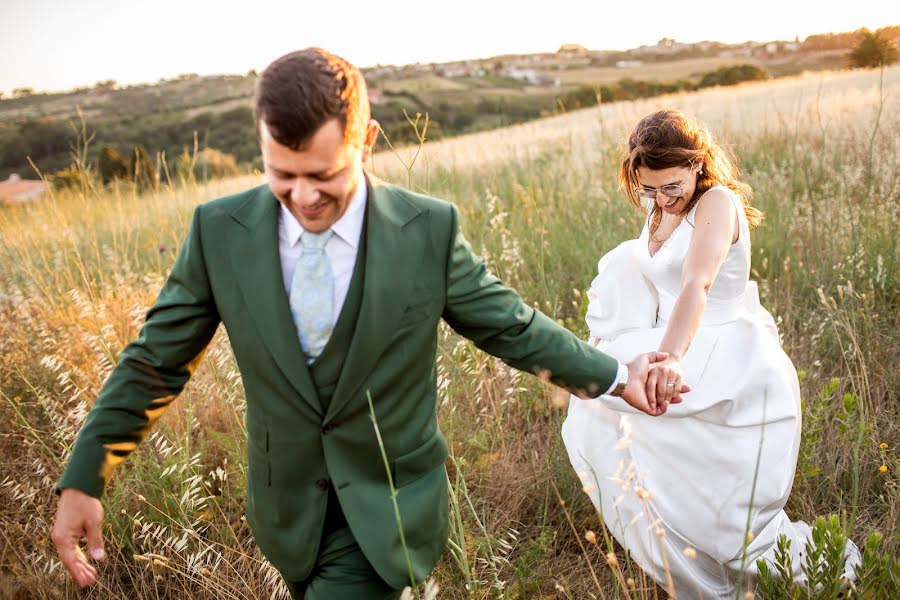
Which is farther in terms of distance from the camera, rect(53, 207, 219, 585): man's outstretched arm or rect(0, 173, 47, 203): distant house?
rect(0, 173, 47, 203): distant house

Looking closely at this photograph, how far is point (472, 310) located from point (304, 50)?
711 millimetres

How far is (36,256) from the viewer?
5355 millimetres

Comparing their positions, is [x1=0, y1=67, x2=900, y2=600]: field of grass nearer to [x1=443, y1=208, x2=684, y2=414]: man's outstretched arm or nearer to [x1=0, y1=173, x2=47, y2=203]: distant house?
[x1=443, y1=208, x2=684, y2=414]: man's outstretched arm

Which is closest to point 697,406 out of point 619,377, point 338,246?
point 619,377

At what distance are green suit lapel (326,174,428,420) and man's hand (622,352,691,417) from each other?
0.76 metres

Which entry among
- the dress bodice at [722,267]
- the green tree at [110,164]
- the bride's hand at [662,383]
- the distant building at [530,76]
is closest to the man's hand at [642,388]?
the bride's hand at [662,383]

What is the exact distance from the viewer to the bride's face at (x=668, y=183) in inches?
98.9

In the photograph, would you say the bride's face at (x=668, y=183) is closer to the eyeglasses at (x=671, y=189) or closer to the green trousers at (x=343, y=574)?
the eyeglasses at (x=671, y=189)

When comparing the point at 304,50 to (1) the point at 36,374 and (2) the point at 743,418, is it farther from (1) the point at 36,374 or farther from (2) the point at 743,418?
(1) the point at 36,374

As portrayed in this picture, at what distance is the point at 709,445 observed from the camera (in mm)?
2365

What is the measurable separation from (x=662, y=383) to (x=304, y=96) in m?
1.29

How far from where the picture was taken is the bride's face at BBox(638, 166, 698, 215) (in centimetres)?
251

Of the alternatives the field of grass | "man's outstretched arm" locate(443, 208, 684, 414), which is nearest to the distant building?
the field of grass

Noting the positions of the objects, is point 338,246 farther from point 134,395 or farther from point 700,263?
point 700,263
